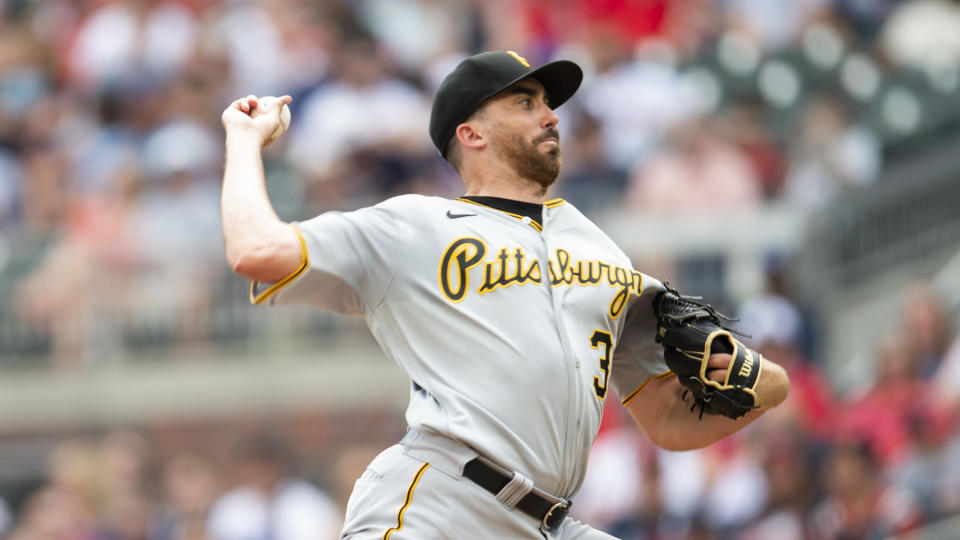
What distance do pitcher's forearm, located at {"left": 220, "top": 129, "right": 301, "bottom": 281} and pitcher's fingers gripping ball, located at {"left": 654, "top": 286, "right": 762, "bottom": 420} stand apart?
111 centimetres

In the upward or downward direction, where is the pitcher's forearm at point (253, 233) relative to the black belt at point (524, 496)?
upward

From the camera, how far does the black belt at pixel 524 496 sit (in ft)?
13.3

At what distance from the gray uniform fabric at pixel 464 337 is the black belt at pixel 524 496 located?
0.07 feet

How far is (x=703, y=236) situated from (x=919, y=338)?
1.89m

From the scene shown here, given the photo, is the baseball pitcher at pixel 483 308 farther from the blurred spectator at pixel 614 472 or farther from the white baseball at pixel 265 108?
the blurred spectator at pixel 614 472

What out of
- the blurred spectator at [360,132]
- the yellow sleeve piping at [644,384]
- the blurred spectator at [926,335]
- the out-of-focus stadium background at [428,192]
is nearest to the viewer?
the yellow sleeve piping at [644,384]

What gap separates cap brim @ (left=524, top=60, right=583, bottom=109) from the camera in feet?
14.5

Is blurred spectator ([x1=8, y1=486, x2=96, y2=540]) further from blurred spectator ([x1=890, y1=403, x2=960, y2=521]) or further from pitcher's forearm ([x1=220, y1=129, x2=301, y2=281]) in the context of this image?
pitcher's forearm ([x1=220, y1=129, x2=301, y2=281])

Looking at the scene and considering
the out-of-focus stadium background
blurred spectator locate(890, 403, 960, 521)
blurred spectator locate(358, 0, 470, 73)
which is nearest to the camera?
blurred spectator locate(890, 403, 960, 521)

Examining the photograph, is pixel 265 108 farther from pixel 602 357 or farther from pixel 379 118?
pixel 379 118

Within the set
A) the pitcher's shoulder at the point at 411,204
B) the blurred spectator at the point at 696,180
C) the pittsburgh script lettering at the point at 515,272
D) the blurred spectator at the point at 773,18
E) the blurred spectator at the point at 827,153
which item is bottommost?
the pittsburgh script lettering at the point at 515,272

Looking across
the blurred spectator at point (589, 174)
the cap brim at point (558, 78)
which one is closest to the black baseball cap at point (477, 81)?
the cap brim at point (558, 78)

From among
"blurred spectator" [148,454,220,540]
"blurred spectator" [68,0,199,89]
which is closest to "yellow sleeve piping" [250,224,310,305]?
"blurred spectator" [148,454,220,540]

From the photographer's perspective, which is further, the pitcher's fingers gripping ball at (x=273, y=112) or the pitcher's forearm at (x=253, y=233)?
the pitcher's fingers gripping ball at (x=273, y=112)
